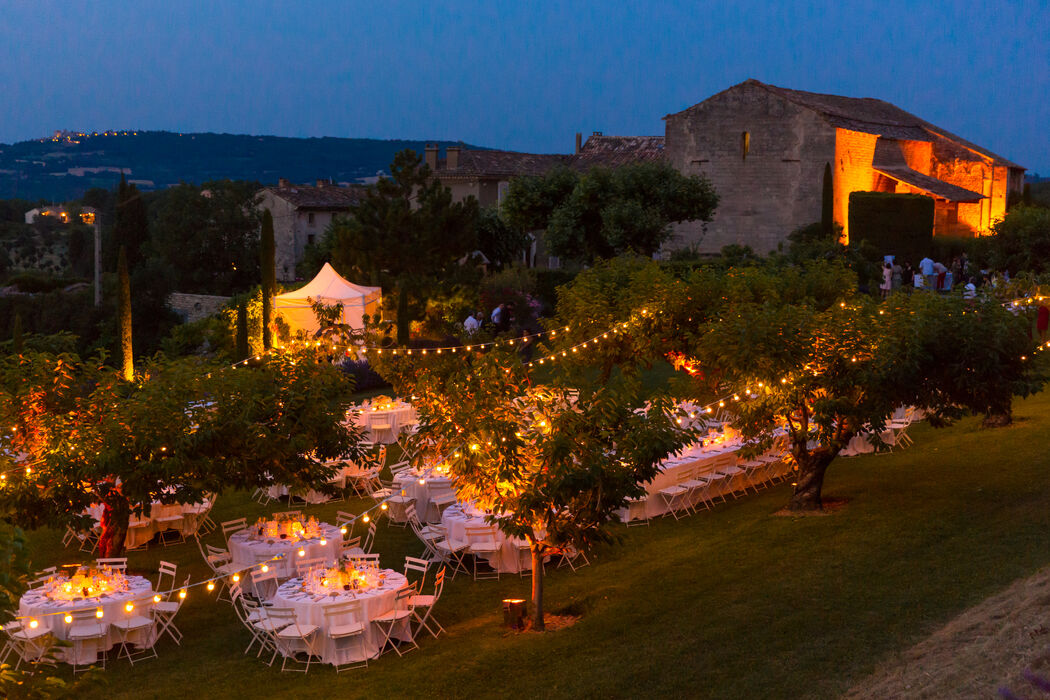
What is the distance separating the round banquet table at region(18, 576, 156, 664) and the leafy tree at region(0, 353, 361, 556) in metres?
0.88

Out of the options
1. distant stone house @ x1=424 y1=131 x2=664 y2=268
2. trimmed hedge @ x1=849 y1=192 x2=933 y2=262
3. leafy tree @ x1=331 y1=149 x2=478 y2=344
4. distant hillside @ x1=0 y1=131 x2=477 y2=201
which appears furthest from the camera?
distant hillside @ x1=0 y1=131 x2=477 y2=201

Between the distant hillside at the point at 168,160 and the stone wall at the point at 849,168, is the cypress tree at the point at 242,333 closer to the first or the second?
the stone wall at the point at 849,168

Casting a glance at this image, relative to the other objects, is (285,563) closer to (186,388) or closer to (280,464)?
(280,464)

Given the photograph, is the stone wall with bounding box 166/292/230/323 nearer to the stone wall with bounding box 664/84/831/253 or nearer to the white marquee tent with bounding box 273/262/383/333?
the white marquee tent with bounding box 273/262/383/333

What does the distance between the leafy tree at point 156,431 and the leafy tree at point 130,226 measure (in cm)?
5246

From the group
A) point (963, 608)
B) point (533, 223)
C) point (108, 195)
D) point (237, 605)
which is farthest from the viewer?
point (108, 195)

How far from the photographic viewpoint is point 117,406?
1156 centimetres

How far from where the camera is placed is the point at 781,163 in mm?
46125

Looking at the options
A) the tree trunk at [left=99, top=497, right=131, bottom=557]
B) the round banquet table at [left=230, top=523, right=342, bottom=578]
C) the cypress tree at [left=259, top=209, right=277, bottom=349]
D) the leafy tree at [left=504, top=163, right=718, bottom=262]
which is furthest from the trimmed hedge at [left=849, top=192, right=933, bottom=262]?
the tree trunk at [left=99, top=497, right=131, bottom=557]

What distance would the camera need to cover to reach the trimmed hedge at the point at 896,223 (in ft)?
139

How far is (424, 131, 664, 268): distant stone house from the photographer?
184ft

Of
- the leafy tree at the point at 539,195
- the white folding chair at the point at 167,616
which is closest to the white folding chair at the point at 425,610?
the white folding chair at the point at 167,616

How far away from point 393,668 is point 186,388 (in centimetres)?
389

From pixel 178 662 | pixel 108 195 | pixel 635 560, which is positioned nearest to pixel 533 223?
pixel 635 560
